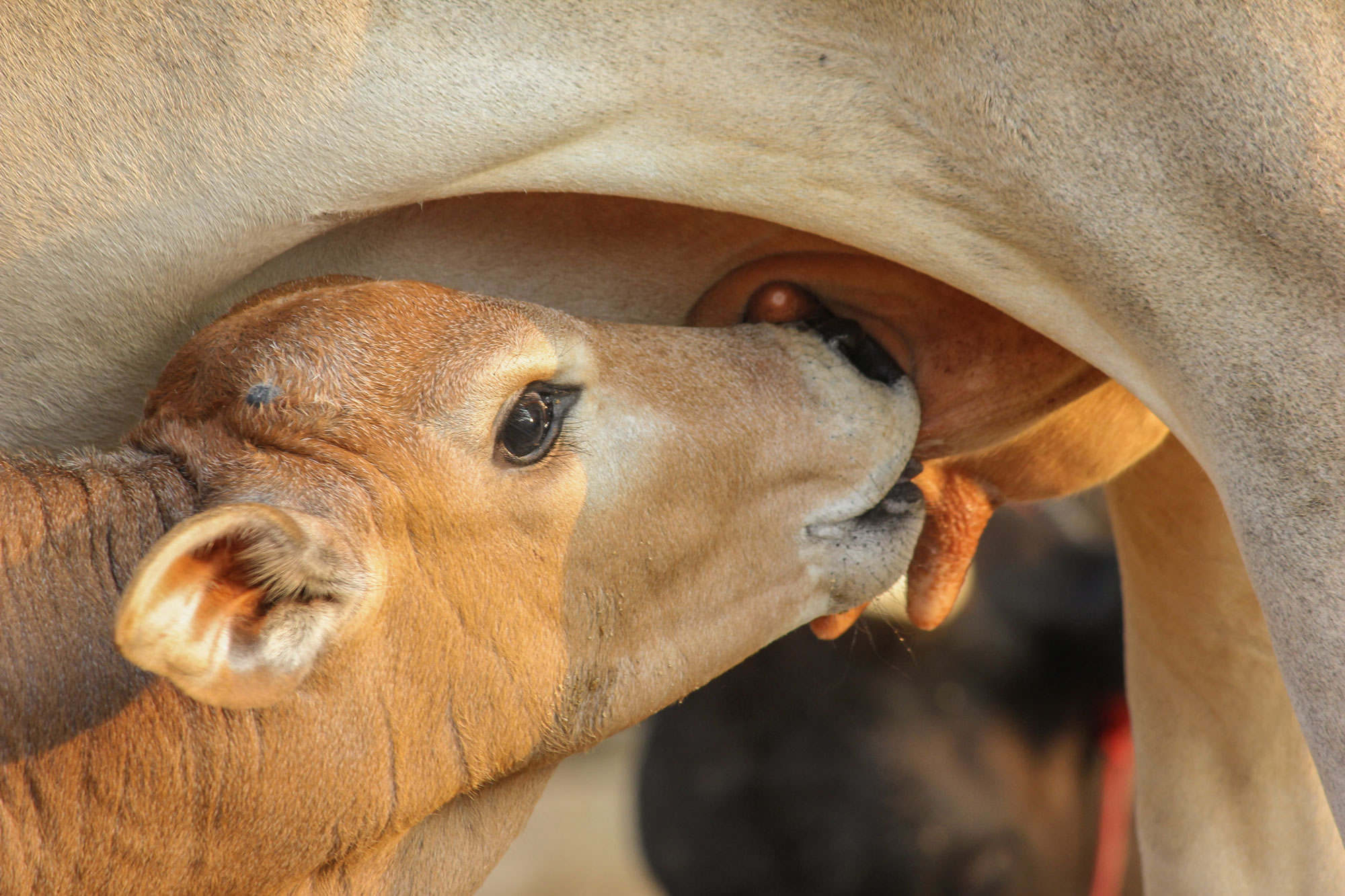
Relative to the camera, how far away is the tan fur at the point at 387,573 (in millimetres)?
1627

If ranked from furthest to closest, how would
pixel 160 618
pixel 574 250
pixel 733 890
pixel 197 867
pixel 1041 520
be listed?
pixel 1041 520, pixel 733 890, pixel 574 250, pixel 197 867, pixel 160 618

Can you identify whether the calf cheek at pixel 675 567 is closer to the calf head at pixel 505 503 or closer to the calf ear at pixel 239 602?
the calf head at pixel 505 503

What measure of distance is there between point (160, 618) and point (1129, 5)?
1.35 metres

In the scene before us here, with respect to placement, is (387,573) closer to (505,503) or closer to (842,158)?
(505,503)

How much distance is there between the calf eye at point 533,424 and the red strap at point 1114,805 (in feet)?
10.7

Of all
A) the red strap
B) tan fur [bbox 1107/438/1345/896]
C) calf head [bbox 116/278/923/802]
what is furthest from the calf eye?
the red strap

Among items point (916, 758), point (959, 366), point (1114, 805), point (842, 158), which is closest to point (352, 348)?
point (842, 158)

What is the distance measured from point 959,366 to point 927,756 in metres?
2.38

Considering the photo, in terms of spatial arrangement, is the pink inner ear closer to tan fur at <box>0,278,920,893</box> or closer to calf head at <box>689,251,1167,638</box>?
tan fur at <box>0,278,920,893</box>

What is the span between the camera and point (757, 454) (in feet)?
6.68

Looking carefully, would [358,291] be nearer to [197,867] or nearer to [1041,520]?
[197,867]

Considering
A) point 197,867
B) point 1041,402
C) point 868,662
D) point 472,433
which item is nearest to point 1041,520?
point 868,662

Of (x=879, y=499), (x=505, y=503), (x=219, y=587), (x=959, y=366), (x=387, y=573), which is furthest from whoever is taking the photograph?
(x=959, y=366)

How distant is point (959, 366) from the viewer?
87.4 inches
